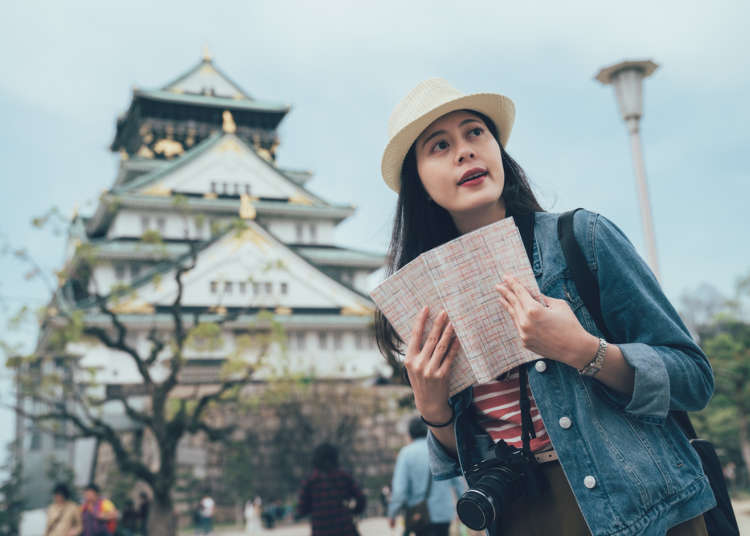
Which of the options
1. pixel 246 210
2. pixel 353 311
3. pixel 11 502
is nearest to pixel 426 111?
pixel 11 502

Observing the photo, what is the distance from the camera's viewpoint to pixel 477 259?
1.56 meters

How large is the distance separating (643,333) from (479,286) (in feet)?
1.14

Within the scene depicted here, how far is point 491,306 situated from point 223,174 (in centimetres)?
3026

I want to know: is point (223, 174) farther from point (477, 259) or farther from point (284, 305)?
point (477, 259)

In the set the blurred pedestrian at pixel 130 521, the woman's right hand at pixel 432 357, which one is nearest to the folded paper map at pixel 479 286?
the woman's right hand at pixel 432 357

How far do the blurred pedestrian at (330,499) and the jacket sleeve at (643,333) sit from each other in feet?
16.0

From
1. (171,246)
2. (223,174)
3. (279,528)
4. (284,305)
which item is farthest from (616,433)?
(223,174)

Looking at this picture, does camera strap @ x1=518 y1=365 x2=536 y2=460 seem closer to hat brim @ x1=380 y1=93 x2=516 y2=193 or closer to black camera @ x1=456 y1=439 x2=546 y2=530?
black camera @ x1=456 y1=439 x2=546 y2=530

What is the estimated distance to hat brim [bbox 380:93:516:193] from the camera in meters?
1.83

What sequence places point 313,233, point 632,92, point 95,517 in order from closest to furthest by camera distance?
point 632,92 → point 95,517 → point 313,233

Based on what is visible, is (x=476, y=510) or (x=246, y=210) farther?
(x=246, y=210)

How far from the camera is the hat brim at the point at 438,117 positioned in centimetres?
183

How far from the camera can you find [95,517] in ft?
30.7

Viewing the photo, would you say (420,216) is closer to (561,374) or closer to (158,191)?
(561,374)
